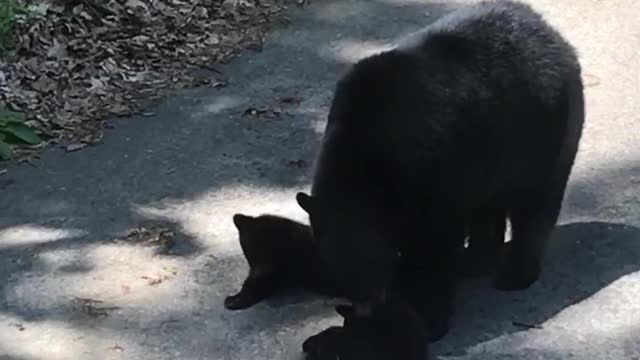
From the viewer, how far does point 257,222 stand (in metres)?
5.29

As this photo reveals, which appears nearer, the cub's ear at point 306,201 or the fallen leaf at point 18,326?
the cub's ear at point 306,201

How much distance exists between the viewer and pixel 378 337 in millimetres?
4543

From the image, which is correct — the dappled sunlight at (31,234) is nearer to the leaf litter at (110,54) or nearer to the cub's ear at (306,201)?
the leaf litter at (110,54)

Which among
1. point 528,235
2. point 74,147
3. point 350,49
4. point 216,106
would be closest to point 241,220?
point 528,235

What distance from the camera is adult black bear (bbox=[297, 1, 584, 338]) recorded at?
477cm

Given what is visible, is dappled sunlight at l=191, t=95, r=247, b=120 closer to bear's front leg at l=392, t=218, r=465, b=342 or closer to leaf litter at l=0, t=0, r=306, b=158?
leaf litter at l=0, t=0, r=306, b=158

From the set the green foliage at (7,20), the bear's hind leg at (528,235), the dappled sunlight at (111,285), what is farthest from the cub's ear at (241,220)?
the green foliage at (7,20)

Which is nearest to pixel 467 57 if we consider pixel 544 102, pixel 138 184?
pixel 544 102

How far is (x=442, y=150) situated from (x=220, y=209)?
1586 mm

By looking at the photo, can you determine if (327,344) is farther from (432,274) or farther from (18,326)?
(18,326)

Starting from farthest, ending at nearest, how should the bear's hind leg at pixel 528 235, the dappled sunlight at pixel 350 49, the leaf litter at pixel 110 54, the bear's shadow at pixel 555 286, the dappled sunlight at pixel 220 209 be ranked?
the dappled sunlight at pixel 350 49, the leaf litter at pixel 110 54, the dappled sunlight at pixel 220 209, the bear's hind leg at pixel 528 235, the bear's shadow at pixel 555 286

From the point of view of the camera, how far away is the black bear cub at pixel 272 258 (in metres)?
5.18

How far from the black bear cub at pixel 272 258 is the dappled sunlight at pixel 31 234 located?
1033 mm

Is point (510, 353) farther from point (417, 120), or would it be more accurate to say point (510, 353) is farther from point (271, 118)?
point (271, 118)
